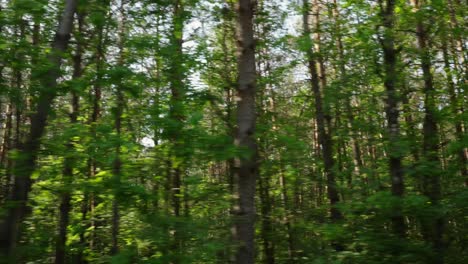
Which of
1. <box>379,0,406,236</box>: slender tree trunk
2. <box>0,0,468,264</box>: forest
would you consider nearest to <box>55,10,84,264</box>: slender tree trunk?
<box>0,0,468,264</box>: forest

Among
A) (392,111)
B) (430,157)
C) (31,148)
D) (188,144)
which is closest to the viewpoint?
(31,148)

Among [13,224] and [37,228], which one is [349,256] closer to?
[13,224]

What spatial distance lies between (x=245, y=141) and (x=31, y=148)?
2728 millimetres

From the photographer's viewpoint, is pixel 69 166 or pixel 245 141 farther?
pixel 69 166

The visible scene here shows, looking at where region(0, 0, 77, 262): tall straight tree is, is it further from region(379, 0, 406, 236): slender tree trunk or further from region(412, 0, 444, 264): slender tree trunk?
region(412, 0, 444, 264): slender tree trunk

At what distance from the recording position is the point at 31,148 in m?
5.29

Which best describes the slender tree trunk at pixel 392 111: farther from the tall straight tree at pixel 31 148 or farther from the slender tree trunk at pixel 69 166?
the tall straight tree at pixel 31 148

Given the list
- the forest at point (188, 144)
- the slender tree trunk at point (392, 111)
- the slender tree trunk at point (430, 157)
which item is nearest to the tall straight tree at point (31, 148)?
the forest at point (188, 144)

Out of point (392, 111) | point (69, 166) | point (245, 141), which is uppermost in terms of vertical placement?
point (392, 111)

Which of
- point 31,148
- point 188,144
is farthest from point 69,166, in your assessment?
point 188,144

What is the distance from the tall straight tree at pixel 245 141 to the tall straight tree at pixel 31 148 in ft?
7.84

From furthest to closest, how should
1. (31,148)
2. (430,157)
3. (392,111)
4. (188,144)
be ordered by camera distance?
(392,111), (430,157), (188,144), (31,148)

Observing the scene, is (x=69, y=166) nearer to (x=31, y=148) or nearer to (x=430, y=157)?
(x=31, y=148)

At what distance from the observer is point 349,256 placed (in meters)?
7.45
